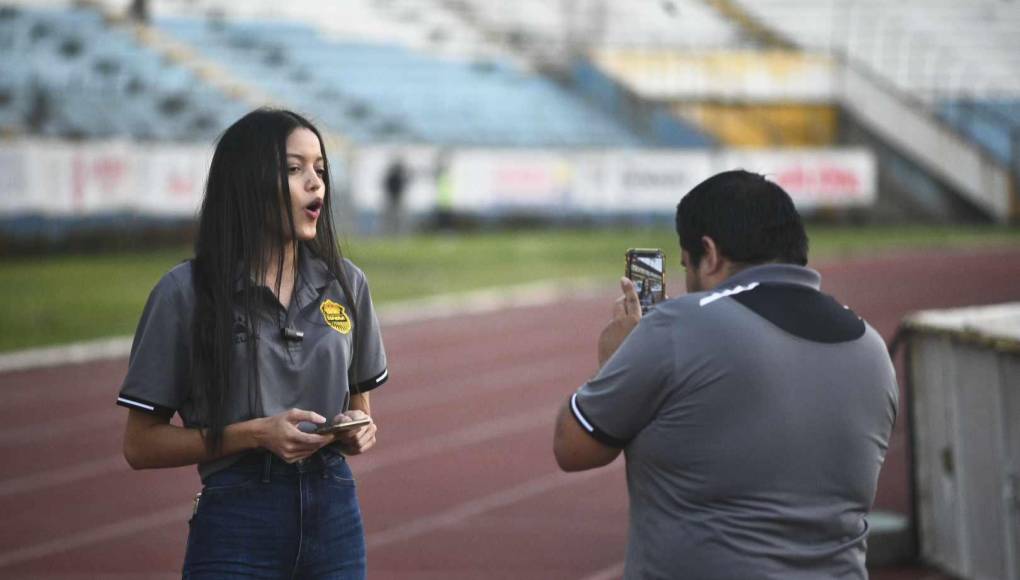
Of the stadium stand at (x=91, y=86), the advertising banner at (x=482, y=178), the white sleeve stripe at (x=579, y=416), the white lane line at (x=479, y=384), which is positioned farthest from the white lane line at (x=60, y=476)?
the stadium stand at (x=91, y=86)

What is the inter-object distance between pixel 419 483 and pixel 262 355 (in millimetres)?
6112

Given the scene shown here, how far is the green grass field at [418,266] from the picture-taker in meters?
17.5

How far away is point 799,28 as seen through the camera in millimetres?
44406

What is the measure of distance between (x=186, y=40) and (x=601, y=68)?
11216mm

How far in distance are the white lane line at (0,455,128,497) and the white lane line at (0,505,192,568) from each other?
1198 millimetres

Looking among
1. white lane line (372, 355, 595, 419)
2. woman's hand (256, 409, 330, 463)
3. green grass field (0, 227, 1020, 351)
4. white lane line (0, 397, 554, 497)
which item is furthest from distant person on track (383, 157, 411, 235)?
woman's hand (256, 409, 330, 463)

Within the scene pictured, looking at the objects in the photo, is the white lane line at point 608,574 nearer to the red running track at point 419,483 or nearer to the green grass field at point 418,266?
the red running track at point 419,483

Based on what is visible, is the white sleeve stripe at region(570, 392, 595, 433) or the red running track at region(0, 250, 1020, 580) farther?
the red running track at region(0, 250, 1020, 580)

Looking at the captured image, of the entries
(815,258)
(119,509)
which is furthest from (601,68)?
(119,509)

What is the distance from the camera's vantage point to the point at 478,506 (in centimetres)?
870

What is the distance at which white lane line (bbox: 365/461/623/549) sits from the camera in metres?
7.97

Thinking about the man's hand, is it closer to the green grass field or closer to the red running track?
the red running track

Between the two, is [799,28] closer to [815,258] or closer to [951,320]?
[815,258]

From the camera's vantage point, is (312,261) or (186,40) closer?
(312,261)
